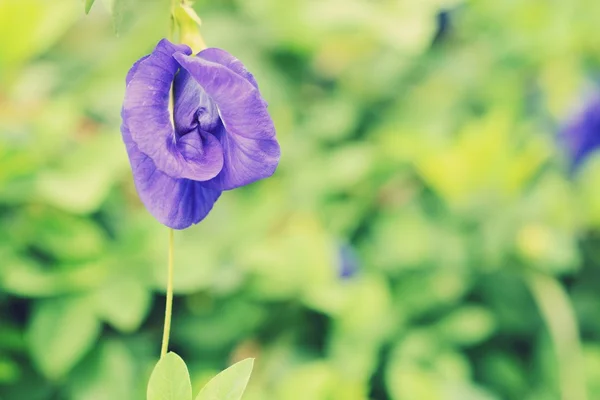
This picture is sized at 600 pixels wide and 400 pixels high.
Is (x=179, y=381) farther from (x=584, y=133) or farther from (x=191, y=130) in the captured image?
(x=584, y=133)

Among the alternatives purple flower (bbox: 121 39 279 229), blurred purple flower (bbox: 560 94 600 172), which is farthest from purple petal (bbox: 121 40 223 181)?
blurred purple flower (bbox: 560 94 600 172)

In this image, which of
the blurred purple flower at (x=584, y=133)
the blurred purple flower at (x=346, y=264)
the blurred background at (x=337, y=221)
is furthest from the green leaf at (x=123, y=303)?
the blurred purple flower at (x=584, y=133)

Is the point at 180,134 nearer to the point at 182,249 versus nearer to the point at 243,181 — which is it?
the point at 243,181

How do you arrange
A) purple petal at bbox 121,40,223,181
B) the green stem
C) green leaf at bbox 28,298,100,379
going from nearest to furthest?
purple petal at bbox 121,40,223,181
green leaf at bbox 28,298,100,379
the green stem

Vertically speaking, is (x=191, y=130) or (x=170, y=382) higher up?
(x=191, y=130)

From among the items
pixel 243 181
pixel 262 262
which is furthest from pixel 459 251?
pixel 243 181

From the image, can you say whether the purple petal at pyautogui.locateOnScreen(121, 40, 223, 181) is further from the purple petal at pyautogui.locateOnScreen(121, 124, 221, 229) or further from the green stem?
the green stem

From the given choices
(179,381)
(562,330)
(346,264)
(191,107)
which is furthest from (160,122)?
(562,330)
